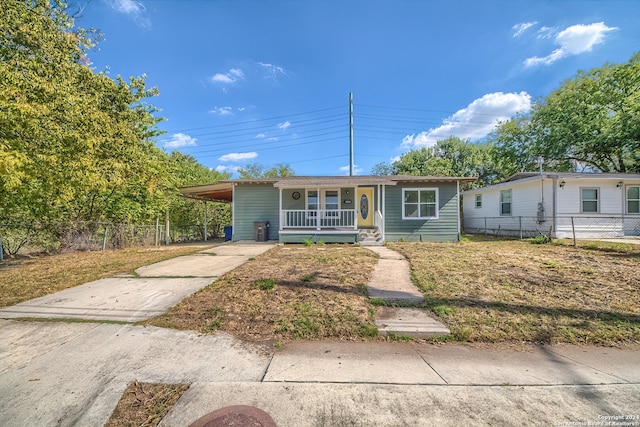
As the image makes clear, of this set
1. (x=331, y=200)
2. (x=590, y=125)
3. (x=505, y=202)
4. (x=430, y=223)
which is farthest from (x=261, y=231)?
(x=590, y=125)

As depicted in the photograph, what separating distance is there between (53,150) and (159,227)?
8.02m

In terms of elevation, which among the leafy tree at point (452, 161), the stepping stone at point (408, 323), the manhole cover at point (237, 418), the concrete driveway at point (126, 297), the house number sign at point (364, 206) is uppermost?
the leafy tree at point (452, 161)

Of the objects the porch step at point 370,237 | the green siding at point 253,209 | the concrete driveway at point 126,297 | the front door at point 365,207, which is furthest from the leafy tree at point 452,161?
the concrete driveway at point 126,297

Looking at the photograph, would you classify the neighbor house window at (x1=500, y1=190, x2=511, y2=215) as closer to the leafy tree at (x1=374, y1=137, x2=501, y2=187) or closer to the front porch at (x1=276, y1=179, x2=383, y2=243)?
the front porch at (x1=276, y1=179, x2=383, y2=243)

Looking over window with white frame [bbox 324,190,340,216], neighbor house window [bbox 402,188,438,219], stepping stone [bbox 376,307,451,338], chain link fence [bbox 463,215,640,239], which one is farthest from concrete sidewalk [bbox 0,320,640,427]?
chain link fence [bbox 463,215,640,239]

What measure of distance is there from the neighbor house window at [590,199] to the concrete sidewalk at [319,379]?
13263mm

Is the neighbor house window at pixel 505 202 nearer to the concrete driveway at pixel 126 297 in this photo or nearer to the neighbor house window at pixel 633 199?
the neighbor house window at pixel 633 199

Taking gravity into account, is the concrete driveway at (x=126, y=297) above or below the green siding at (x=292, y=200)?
below

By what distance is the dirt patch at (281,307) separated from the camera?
11.0ft

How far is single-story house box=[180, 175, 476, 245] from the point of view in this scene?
38.3ft

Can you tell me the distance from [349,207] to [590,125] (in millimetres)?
18304

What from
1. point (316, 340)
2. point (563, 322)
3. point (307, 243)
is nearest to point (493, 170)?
point (307, 243)

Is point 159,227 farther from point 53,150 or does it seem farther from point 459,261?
point 459,261

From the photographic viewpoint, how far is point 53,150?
6.28 metres
